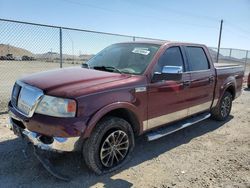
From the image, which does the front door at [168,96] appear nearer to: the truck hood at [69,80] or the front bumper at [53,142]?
the truck hood at [69,80]

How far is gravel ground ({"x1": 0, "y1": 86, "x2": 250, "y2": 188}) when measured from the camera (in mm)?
3655

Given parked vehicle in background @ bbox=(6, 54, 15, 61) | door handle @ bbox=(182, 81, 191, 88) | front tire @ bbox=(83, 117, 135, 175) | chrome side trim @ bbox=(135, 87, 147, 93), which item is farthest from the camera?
parked vehicle in background @ bbox=(6, 54, 15, 61)

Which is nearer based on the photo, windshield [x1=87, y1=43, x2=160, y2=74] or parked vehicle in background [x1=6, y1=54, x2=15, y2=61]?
windshield [x1=87, y1=43, x2=160, y2=74]

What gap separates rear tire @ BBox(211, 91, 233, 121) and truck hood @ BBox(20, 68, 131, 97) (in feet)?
11.0

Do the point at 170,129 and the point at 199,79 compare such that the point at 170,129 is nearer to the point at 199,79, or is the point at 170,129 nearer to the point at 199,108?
the point at 199,108

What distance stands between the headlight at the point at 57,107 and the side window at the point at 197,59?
281cm

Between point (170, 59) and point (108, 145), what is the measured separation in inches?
77.1

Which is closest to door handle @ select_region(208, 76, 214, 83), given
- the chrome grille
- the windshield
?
the windshield

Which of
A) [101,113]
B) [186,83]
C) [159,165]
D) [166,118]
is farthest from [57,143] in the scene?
[186,83]

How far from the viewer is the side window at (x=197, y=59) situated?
5.36 metres

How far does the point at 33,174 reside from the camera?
3.72 meters

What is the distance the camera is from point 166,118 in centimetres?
473

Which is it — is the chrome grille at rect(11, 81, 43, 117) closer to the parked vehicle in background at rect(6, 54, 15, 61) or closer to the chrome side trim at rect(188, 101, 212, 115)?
the chrome side trim at rect(188, 101, 212, 115)

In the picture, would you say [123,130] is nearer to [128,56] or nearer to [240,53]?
[128,56]
